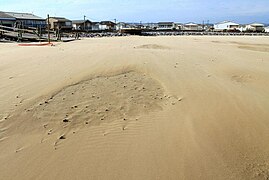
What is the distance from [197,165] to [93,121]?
88.1 inches

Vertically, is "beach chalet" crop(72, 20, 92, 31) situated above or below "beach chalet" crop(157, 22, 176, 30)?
below

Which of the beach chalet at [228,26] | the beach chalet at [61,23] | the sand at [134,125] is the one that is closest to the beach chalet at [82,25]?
the beach chalet at [61,23]

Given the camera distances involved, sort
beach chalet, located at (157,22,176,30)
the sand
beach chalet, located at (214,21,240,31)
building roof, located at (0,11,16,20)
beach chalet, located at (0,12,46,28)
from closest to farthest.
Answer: the sand → beach chalet, located at (0,12,46,28) → building roof, located at (0,11,16,20) → beach chalet, located at (214,21,240,31) → beach chalet, located at (157,22,176,30)

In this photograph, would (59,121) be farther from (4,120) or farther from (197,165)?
(197,165)

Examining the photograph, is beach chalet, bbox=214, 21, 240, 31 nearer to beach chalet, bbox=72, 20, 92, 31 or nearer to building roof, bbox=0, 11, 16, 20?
beach chalet, bbox=72, 20, 92, 31

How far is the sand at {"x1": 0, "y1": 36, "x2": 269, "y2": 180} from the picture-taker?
3.78m

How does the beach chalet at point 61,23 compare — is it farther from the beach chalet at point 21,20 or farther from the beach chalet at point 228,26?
the beach chalet at point 228,26

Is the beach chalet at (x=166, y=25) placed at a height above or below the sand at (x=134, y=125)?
above

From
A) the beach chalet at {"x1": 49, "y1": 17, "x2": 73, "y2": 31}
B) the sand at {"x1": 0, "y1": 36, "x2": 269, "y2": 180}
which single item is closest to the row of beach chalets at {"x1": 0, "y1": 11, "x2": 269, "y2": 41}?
the beach chalet at {"x1": 49, "y1": 17, "x2": 73, "y2": 31}

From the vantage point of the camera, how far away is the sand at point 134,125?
3779 mm

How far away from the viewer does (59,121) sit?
5188 mm

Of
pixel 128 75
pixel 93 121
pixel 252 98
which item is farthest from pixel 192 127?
pixel 128 75

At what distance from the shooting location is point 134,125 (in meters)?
5.05

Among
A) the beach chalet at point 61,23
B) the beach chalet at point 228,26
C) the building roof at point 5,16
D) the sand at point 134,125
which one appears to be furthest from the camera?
the beach chalet at point 228,26
